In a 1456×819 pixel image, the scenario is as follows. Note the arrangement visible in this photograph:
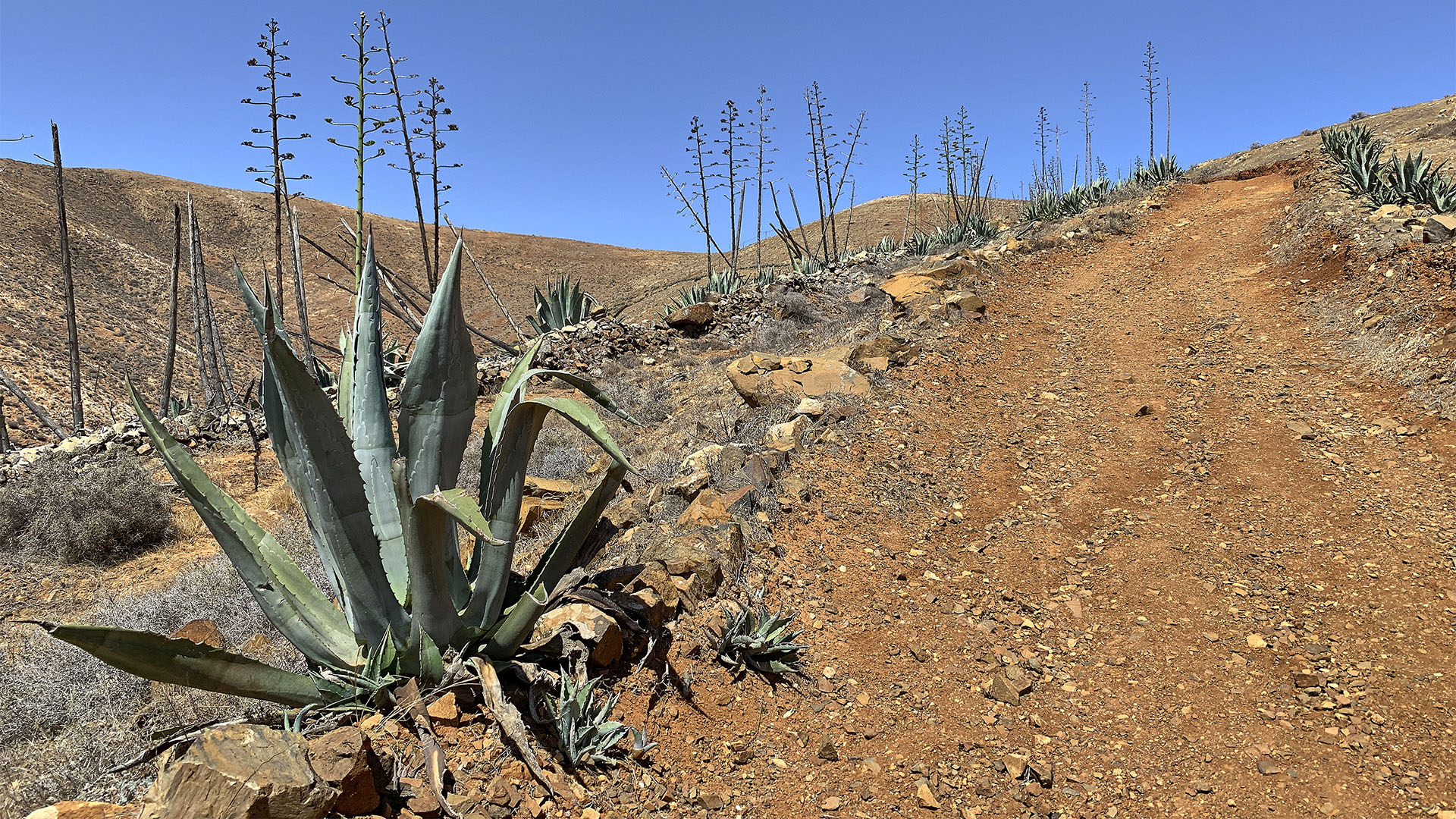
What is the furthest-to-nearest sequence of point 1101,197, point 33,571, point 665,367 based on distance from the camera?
point 1101,197 < point 665,367 < point 33,571

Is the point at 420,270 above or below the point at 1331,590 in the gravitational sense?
above

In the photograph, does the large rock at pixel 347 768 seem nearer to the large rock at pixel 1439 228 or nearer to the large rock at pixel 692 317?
the large rock at pixel 692 317

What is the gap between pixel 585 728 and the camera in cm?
239

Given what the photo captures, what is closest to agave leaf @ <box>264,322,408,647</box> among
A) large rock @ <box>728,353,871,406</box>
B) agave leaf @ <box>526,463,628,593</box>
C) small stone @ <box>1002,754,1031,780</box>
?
agave leaf @ <box>526,463,628,593</box>

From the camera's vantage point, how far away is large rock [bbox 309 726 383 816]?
6.12 feet

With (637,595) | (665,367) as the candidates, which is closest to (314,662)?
(637,595)

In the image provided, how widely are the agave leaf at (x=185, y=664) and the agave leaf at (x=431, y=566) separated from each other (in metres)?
0.39

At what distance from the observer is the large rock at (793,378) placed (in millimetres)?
6039

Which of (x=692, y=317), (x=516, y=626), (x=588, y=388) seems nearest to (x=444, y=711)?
(x=516, y=626)

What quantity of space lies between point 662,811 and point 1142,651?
223 cm

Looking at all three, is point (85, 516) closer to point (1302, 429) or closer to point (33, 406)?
point (33, 406)

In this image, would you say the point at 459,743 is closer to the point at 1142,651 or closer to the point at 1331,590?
the point at 1142,651

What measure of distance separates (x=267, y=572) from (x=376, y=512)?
14.2 inches

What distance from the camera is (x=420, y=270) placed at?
131ft
